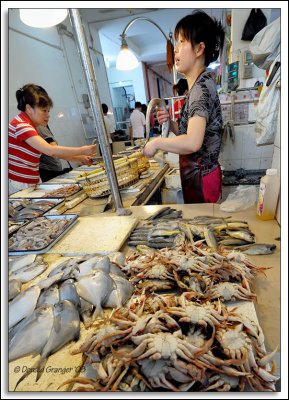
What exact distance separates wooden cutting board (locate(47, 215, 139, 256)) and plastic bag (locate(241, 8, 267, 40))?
3.41 meters

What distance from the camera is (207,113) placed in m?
1.55

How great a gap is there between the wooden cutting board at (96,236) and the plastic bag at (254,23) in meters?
3.41

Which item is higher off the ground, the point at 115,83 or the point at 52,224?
the point at 115,83

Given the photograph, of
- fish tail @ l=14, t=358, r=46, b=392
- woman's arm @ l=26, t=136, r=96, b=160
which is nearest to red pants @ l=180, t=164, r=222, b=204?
woman's arm @ l=26, t=136, r=96, b=160

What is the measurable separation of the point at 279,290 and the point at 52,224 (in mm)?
1403

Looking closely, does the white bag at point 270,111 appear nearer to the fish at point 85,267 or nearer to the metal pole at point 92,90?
the metal pole at point 92,90

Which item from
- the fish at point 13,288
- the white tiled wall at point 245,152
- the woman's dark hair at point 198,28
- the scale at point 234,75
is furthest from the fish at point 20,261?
the scale at point 234,75

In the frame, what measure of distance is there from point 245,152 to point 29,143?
2.84m

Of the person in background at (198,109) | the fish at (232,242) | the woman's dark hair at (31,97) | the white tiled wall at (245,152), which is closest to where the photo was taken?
the fish at (232,242)

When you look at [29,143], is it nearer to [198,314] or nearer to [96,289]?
[96,289]

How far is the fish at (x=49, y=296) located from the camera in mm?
919

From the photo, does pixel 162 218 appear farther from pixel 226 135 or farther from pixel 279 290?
pixel 226 135

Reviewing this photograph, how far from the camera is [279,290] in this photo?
960 mm

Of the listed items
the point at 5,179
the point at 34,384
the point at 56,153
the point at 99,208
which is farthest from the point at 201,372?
the point at 56,153
